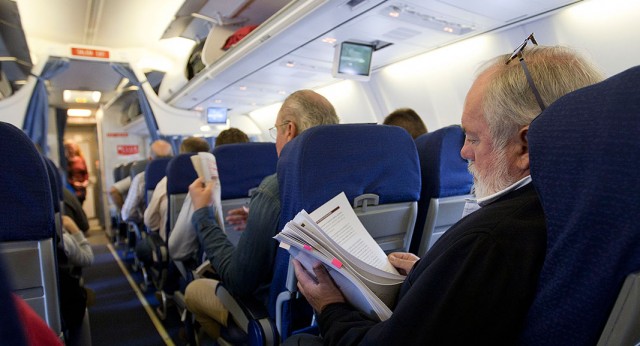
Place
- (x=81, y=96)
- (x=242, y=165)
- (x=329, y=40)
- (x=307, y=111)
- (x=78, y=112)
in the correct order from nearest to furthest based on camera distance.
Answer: (x=307, y=111)
(x=242, y=165)
(x=329, y=40)
(x=81, y=96)
(x=78, y=112)

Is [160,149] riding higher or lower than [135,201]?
higher

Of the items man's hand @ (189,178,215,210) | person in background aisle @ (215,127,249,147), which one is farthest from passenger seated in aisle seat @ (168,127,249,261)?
person in background aisle @ (215,127,249,147)

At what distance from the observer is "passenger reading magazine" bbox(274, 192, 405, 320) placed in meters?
1.14

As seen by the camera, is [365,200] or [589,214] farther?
[365,200]

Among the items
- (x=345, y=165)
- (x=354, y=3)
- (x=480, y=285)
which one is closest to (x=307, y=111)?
(x=345, y=165)

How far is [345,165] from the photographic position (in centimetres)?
161

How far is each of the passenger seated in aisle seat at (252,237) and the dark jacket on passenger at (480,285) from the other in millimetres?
903

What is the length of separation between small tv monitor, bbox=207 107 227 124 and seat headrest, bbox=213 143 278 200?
23.3 feet

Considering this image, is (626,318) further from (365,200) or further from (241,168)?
(241,168)

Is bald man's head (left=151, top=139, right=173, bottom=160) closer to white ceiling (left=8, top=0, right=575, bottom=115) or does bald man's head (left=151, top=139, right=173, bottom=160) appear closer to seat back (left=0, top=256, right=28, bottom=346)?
white ceiling (left=8, top=0, right=575, bottom=115)

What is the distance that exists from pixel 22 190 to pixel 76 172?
34.4 ft

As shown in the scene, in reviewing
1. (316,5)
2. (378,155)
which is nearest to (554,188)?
(378,155)

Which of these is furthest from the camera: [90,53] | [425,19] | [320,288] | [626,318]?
[90,53]

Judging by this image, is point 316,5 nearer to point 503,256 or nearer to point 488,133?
point 488,133
